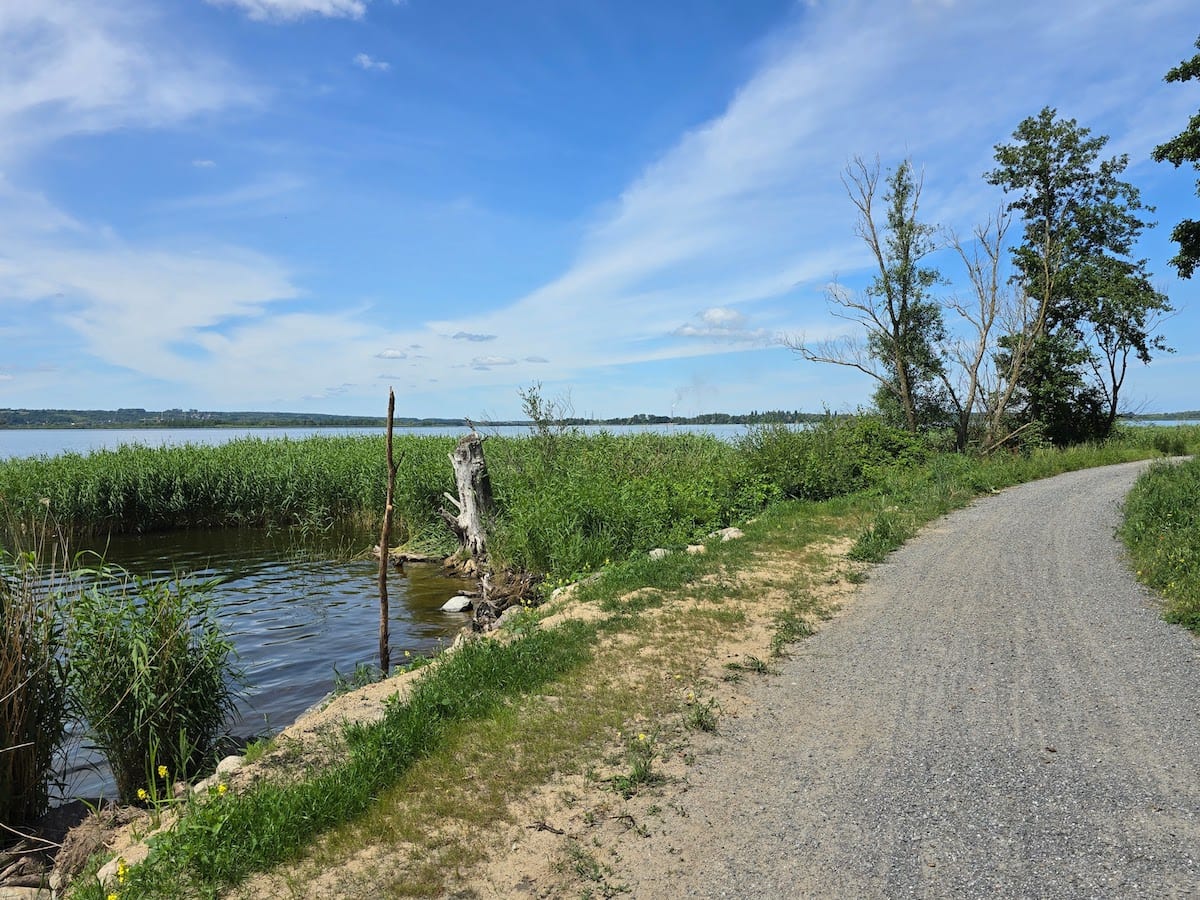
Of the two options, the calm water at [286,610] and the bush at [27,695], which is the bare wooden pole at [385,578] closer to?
the calm water at [286,610]

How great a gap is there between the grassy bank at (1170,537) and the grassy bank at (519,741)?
315 centimetres

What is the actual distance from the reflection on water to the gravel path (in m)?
4.33

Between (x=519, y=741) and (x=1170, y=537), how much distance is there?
28.6ft

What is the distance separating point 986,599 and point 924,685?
2.87 m

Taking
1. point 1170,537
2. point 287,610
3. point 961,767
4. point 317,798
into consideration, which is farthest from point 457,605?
point 1170,537

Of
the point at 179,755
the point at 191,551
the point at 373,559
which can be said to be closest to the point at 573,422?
the point at 373,559

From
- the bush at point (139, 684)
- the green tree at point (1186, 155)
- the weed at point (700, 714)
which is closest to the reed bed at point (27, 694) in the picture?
the bush at point (139, 684)

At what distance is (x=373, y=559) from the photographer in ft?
53.3

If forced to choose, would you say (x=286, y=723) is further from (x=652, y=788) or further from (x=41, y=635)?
(x=652, y=788)

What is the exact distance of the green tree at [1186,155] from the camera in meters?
13.3

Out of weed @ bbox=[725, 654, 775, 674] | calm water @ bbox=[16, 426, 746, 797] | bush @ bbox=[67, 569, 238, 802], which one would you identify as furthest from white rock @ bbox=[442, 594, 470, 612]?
weed @ bbox=[725, 654, 775, 674]

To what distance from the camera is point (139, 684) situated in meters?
5.32

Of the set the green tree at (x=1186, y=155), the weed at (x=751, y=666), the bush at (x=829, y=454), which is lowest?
the weed at (x=751, y=666)

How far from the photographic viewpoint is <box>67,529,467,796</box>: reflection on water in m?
8.11
